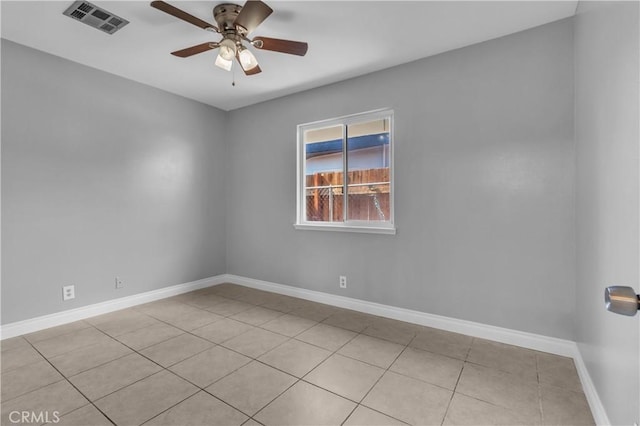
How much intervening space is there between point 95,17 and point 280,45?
57.3 inches

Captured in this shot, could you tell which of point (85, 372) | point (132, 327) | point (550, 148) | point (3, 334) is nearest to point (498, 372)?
point (550, 148)

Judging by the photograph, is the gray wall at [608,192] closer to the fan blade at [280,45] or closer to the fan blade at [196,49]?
the fan blade at [280,45]

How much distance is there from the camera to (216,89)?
3.72 metres

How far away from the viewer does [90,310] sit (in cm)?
311

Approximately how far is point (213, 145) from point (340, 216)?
2247mm

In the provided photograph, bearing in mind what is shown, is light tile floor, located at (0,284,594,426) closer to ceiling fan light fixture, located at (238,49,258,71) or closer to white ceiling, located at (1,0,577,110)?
ceiling fan light fixture, located at (238,49,258,71)

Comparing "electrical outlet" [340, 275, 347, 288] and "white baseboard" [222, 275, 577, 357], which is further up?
"electrical outlet" [340, 275, 347, 288]

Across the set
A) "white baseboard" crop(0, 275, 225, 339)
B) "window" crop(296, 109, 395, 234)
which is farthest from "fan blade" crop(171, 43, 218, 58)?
"white baseboard" crop(0, 275, 225, 339)

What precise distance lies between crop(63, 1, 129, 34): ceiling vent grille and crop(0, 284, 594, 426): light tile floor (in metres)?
2.61

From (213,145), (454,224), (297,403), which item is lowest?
(297,403)

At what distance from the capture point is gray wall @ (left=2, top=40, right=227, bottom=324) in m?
2.67

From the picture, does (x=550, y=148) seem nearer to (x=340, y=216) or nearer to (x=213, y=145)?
(x=340, y=216)

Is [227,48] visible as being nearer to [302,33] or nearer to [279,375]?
[302,33]

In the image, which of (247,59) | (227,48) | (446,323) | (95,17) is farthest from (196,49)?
(446,323)
